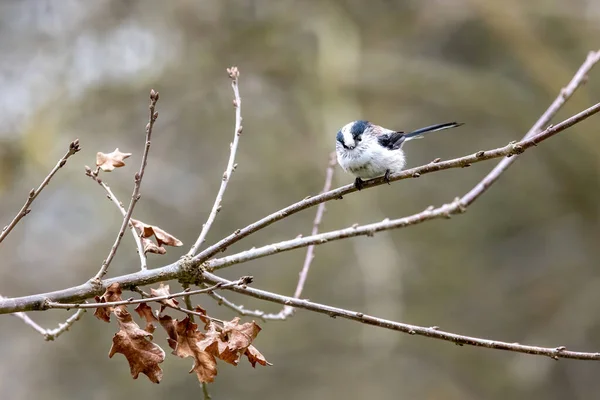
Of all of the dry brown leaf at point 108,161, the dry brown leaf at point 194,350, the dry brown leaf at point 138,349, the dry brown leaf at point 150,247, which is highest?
the dry brown leaf at point 108,161

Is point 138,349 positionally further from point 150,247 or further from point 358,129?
point 358,129

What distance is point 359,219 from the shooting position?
24.1 ft

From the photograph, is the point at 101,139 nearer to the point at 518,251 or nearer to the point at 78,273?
the point at 78,273

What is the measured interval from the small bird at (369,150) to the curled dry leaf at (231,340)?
142 centimetres

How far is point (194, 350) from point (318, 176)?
5.79 m

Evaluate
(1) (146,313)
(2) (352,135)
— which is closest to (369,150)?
(2) (352,135)

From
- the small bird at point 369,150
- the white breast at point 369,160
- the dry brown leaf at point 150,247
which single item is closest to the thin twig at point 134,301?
the dry brown leaf at point 150,247

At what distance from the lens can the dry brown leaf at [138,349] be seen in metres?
2.16

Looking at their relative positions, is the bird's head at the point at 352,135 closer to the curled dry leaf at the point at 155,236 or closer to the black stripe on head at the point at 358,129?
the black stripe on head at the point at 358,129

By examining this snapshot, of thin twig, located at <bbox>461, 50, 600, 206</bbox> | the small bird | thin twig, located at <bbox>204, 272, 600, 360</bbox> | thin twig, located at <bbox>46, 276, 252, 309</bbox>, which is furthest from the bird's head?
thin twig, located at <bbox>46, 276, 252, 309</bbox>

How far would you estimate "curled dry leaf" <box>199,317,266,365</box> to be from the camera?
217 centimetres

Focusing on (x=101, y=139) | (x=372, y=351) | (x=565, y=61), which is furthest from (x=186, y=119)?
(x=565, y=61)

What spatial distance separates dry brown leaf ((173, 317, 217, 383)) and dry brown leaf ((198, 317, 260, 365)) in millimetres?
23

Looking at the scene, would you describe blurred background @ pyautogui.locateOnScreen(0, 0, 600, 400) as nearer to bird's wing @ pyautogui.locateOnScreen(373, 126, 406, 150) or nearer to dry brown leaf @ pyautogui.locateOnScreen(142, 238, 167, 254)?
bird's wing @ pyautogui.locateOnScreen(373, 126, 406, 150)
